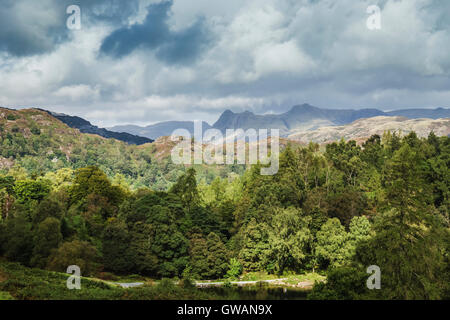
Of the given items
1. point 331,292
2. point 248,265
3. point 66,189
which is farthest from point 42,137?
point 331,292

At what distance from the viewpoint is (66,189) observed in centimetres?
5391

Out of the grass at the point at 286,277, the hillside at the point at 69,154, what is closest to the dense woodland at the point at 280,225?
the grass at the point at 286,277

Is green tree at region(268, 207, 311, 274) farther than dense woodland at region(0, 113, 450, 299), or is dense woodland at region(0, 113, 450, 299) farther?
green tree at region(268, 207, 311, 274)

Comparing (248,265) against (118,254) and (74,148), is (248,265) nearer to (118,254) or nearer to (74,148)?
(118,254)

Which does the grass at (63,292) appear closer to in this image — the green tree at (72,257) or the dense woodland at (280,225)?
the green tree at (72,257)

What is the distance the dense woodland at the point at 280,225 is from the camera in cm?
2302

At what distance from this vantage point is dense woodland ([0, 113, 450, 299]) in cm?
2302

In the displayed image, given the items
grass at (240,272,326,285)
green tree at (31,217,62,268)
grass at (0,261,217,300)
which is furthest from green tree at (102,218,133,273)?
grass at (0,261,217,300)

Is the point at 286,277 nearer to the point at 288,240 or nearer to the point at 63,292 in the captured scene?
the point at 288,240

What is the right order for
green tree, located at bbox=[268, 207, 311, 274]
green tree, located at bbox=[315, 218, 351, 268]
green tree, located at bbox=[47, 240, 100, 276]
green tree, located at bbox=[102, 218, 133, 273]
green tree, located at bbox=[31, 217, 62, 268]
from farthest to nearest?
green tree, located at bbox=[268, 207, 311, 274] → green tree, located at bbox=[315, 218, 351, 268] → green tree, located at bbox=[102, 218, 133, 273] → green tree, located at bbox=[31, 217, 62, 268] → green tree, located at bbox=[47, 240, 100, 276]

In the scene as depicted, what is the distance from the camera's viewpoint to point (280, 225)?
4338cm

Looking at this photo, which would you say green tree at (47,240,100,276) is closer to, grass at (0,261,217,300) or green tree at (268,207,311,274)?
grass at (0,261,217,300)
